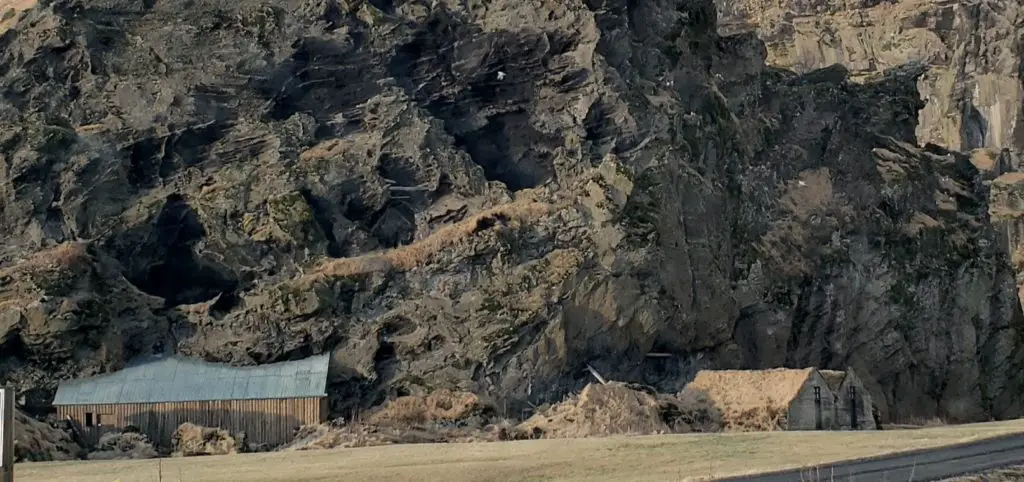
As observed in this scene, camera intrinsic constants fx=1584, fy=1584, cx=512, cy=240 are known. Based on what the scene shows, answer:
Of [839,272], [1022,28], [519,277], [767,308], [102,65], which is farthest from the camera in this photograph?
[1022,28]

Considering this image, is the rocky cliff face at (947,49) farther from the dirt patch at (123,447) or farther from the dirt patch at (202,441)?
the dirt patch at (123,447)

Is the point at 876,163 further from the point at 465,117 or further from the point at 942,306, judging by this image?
the point at 465,117

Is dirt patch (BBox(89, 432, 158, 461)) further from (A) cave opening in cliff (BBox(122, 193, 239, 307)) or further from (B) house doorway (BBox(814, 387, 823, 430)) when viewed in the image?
→ (B) house doorway (BBox(814, 387, 823, 430))

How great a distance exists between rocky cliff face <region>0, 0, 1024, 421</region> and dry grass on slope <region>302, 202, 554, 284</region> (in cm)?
10

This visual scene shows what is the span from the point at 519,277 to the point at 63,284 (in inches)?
566

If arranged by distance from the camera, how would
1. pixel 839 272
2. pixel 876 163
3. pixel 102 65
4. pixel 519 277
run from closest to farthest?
1. pixel 519 277
2. pixel 102 65
3. pixel 839 272
4. pixel 876 163

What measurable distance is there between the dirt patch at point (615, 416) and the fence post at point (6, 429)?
22.8 meters

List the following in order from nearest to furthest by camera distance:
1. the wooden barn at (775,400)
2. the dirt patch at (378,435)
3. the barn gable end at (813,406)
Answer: the dirt patch at (378,435) → the wooden barn at (775,400) → the barn gable end at (813,406)

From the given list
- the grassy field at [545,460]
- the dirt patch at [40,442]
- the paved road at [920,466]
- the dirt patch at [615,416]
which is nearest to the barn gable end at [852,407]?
the dirt patch at [615,416]

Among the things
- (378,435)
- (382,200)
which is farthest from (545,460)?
(382,200)

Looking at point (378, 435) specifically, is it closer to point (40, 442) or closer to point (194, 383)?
point (194, 383)

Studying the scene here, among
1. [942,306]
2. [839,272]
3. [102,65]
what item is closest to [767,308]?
[839,272]

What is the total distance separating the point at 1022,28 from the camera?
16238 cm

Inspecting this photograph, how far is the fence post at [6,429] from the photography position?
22.0 m
